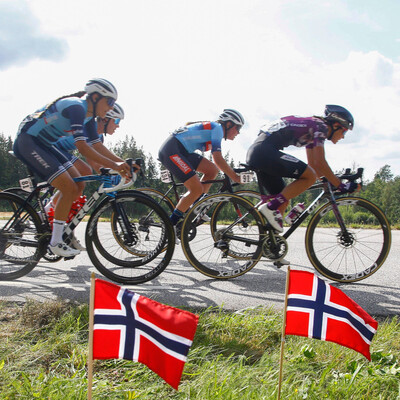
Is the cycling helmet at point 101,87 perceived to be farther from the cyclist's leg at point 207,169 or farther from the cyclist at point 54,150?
the cyclist's leg at point 207,169

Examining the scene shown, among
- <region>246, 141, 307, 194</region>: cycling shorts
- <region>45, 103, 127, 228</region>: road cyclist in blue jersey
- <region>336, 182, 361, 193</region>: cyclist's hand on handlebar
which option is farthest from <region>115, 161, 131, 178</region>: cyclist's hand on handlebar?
<region>336, 182, 361, 193</region>: cyclist's hand on handlebar

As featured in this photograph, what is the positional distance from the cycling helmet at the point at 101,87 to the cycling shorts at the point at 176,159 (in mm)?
1425

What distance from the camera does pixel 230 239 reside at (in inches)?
188

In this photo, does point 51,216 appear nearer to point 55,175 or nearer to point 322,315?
point 55,175

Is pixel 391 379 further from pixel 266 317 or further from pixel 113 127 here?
pixel 113 127

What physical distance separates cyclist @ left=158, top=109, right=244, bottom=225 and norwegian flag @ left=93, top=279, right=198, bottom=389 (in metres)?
3.70

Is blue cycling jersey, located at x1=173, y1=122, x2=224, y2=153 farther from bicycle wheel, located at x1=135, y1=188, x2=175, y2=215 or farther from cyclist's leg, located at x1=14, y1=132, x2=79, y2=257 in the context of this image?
cyclist's leg, located at x1=14, y1=132, x2=79, y2=257

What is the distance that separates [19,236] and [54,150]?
1060 mm

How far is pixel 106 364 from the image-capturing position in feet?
7.29

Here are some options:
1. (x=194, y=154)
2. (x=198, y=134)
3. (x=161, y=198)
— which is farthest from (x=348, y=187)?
(x=161, y=198)

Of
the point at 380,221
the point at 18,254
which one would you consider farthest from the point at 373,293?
the point at 18,254

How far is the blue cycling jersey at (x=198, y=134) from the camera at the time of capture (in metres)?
5.65

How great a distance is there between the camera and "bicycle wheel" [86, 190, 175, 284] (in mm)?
4117

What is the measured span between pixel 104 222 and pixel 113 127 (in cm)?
246
